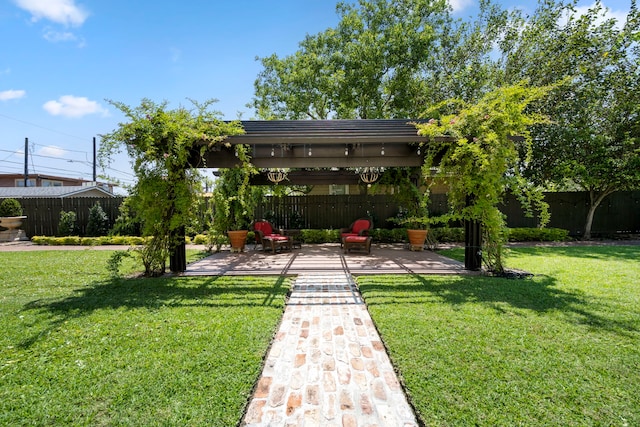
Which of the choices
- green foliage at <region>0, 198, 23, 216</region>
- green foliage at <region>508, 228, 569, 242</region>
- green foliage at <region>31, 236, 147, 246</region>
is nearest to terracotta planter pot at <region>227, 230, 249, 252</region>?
green foliage at <region>31, 236, 147, 246</region>

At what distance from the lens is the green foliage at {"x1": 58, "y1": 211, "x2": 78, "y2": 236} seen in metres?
→ 13.1

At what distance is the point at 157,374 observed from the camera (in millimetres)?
2621

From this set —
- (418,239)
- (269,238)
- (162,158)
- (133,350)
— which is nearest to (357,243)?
(418,239)

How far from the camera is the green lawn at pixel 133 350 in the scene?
2.19m

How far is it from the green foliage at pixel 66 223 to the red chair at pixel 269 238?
9.22 m

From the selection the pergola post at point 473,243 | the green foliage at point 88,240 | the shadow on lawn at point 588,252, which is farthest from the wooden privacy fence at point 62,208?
the shadow on lawn at point 588,252

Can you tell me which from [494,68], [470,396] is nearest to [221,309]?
[470,396]

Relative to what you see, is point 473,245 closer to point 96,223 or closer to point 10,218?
point 96,223

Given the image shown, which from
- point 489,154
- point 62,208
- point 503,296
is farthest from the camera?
point 62,208

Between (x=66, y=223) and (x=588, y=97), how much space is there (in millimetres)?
22132

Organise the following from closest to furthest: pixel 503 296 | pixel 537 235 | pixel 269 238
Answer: pixel 503 296 < pixel 269 238 < pixel 537 235

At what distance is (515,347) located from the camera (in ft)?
10.1

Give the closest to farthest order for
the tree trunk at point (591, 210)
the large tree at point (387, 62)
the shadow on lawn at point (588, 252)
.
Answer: the shadow on lawn at point (588, 252) → the tree trunk at point (591, 210) → the large tree at point (387, 62)

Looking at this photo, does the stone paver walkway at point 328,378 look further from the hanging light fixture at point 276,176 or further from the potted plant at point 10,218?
the potted plant at point 10,218
